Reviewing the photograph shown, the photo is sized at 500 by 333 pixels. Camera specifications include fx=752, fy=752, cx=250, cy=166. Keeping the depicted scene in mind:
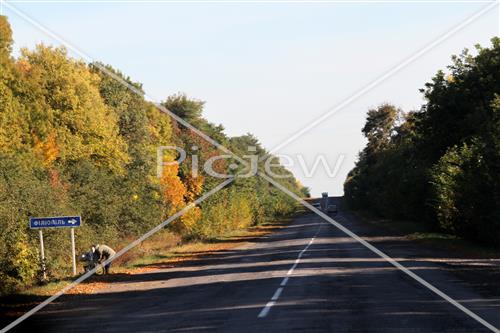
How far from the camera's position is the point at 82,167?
4875cm

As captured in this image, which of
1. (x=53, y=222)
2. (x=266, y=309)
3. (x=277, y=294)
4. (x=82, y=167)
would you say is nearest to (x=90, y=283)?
(x=53, y=222)

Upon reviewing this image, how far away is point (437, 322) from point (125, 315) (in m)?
6.25

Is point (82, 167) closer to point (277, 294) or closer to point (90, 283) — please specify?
point (90, 283)

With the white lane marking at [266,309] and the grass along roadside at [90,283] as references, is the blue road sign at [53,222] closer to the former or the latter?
the grass along roadside at [90,283]

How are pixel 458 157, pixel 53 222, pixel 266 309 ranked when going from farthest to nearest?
1. pixel 458 157
2. pixel 53 222
3. pixel 266 309

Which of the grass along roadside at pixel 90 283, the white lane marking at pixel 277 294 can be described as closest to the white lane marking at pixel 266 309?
the white lane marking at pixel 277 294

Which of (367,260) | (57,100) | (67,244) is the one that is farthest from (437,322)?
(57,100)

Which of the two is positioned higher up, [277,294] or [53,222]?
[53,222]

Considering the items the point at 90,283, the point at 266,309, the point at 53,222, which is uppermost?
the point at 53,222

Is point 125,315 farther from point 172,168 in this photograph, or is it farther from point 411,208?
point 172,168

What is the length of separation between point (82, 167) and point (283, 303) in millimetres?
35427

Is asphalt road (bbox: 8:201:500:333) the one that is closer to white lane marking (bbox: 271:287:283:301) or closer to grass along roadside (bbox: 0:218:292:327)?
white lane marking (bbox: 271:287:283:301)

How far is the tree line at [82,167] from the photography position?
30609 mm

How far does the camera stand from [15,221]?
2708cm
